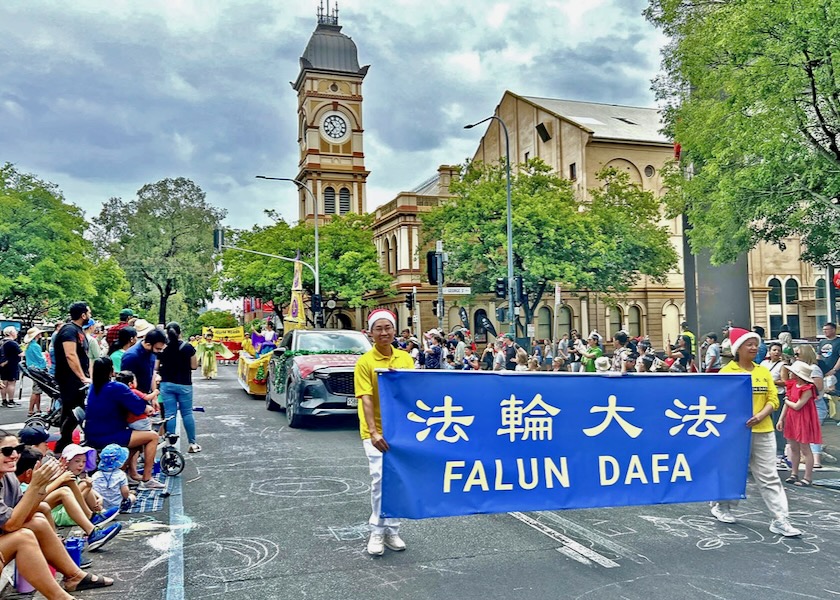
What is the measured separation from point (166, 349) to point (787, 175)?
12273 millimetres

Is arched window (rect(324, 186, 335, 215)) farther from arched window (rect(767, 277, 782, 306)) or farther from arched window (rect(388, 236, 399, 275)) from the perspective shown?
arched window (rect(767, 277, 782, 306))

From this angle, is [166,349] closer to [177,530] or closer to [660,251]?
[177,530]

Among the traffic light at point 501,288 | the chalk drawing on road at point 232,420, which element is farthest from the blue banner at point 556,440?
the traffic light at point 501,288

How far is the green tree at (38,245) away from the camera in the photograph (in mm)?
42719

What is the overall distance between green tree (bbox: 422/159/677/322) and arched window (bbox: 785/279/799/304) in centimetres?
1898

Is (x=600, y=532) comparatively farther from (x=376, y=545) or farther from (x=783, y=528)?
(x=376, y=545)

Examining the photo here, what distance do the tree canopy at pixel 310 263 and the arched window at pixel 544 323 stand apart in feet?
36.0

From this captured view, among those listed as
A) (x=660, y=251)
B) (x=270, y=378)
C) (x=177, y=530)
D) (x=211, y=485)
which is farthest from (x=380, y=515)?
(x=660, y=251)

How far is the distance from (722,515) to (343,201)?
66.9 meters

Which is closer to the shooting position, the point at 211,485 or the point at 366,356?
the point at 366,356

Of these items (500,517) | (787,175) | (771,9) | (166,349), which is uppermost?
(771,9)

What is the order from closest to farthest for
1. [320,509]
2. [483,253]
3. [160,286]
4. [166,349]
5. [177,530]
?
[177,530]
[320,509]
[166,349]
[483,253]
[160,286]

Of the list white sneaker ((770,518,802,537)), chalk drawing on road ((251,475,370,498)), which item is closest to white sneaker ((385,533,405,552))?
chalk drawing on road ((251,475,370,498))

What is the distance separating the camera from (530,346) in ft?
81.8
